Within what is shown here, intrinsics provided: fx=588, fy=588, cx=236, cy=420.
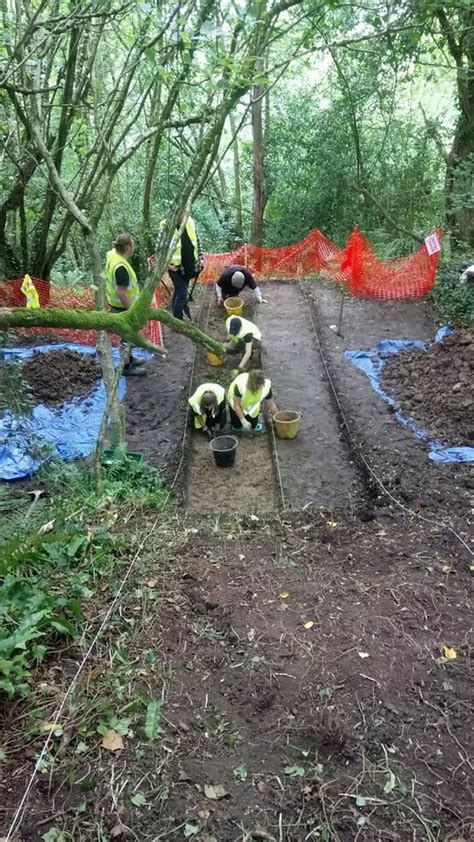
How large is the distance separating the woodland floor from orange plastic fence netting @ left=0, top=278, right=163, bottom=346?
4021 mm

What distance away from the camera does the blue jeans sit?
8.70m

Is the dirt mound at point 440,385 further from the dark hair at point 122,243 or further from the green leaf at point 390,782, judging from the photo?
the green leaf at point 390,782

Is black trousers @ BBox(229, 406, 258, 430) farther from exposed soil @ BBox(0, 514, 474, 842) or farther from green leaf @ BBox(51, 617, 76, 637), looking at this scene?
green leaf @ BBox(51, 617, 76, 637)

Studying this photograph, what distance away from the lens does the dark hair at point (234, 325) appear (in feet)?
24.7

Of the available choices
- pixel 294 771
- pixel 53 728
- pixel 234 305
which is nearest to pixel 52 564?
pixel 53 728

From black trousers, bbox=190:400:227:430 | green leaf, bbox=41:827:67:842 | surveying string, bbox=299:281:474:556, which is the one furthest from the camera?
black trousers, bbox=190:400:227:430

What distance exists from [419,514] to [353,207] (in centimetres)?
1048

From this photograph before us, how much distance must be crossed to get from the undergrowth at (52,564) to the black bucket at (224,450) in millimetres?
1586

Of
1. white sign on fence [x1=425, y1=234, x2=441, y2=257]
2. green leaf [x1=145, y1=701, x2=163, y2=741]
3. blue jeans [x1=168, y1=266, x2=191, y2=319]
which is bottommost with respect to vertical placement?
green leaf [x1=145, y1=701, x2=163, y2=741]

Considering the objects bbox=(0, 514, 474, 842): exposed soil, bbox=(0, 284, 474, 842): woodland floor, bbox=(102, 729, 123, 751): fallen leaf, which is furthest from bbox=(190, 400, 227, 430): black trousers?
bbox=(102, 729, 123, 751): fallen leaf

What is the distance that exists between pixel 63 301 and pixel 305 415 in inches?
181

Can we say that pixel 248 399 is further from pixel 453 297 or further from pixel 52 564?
pixel 453 297

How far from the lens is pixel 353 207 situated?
1384 cm

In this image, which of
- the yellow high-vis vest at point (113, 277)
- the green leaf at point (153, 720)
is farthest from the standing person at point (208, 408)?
the green leaf at point (153, 720)
